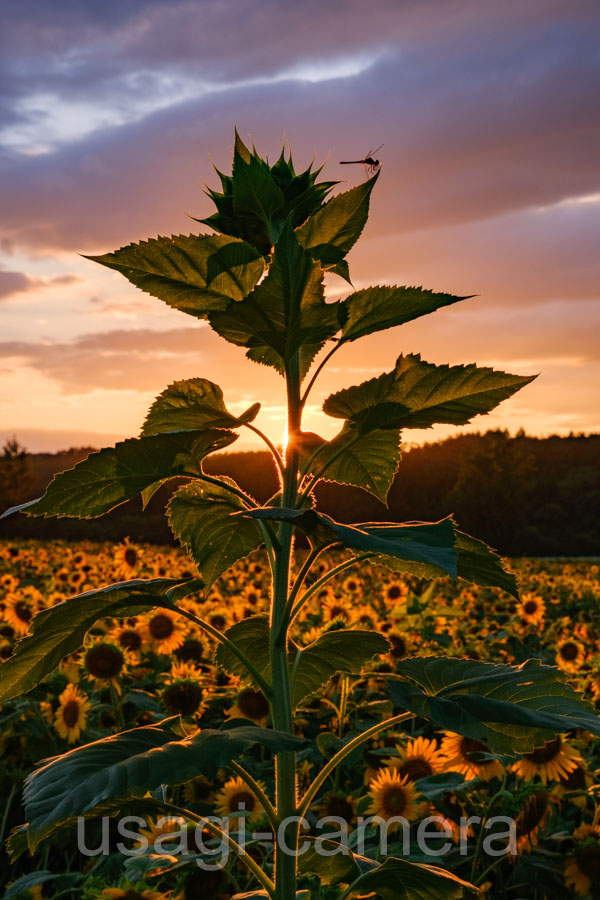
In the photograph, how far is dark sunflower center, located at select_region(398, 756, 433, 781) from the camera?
3221 mm

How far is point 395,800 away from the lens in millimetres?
2977

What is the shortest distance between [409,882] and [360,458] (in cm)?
89

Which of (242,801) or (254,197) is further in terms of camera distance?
(242,801)

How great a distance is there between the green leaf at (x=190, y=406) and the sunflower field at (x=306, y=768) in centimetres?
53

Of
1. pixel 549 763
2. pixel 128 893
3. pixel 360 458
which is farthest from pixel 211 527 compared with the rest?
pixel 549 763

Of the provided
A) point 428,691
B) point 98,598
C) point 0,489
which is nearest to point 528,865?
point 428,691

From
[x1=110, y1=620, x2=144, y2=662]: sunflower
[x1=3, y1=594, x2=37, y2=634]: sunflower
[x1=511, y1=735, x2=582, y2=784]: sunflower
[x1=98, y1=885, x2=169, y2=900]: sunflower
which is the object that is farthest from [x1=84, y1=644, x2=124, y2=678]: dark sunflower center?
[x1=511, y1=735, x2=582, y2=784]: sunflower

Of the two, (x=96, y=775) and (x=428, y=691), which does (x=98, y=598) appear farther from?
(x=428, y=691)

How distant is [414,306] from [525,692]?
0.82 metres

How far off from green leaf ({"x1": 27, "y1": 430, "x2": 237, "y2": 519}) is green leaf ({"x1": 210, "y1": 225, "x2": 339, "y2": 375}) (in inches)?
8.3

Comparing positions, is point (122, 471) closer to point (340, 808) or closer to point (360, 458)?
point (360, 458)

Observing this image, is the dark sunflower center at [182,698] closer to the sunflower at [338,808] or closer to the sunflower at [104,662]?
the sunflower at [104,662]

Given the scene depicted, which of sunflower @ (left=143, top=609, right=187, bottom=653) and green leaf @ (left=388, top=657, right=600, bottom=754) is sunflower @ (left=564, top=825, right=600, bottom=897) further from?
sunflower @ (left=143, top=609, right=187, bottom=653)

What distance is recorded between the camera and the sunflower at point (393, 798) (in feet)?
9.59
